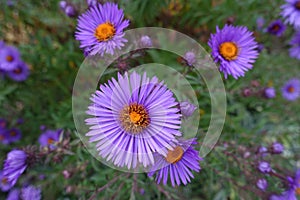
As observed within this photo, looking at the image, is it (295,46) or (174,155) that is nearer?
(174,155)

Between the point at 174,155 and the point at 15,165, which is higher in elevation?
the point at 15,165

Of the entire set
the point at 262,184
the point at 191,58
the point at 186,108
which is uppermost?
the point at 191,58

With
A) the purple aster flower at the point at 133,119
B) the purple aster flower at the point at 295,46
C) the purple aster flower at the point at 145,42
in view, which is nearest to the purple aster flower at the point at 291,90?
the purple aster flower at the point at 295,46

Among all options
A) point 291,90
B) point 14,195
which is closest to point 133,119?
point 14,195

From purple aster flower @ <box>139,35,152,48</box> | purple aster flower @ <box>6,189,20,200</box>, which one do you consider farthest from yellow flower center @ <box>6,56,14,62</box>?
purple aster flower @ <box>139,35,152,48</box>

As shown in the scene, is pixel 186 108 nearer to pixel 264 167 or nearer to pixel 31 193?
pixel 264 167

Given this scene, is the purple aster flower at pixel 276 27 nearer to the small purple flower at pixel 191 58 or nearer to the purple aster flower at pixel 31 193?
the small purple flower at pixel 191 58

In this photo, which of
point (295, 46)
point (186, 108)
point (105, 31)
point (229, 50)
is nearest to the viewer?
point (186, 108)
